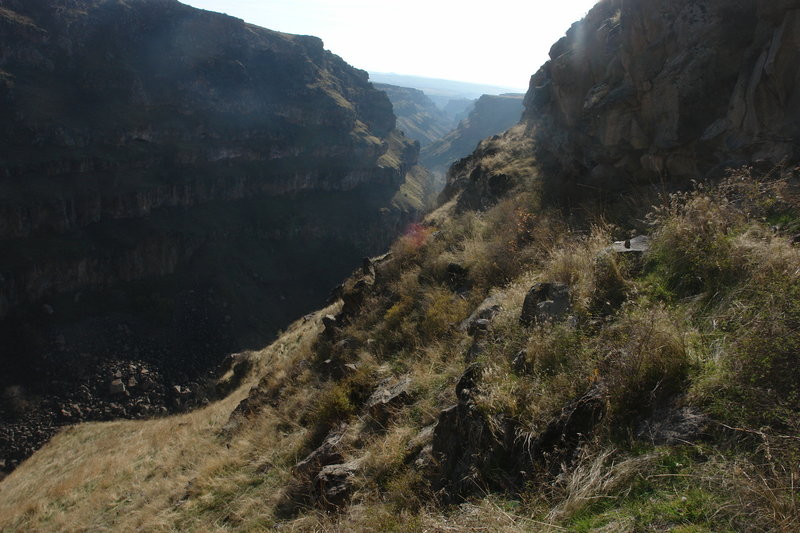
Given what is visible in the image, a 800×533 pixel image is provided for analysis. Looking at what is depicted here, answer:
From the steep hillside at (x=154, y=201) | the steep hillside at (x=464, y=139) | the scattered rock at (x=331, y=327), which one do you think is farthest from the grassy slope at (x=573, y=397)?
the steep hillside at (x=464, y=139)

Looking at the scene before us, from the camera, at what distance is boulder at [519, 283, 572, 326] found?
5.01 m

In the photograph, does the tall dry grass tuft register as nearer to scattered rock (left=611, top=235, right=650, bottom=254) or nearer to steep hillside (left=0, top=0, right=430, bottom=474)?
scattered rock (left=611, top=235, right=650, bottom=254)

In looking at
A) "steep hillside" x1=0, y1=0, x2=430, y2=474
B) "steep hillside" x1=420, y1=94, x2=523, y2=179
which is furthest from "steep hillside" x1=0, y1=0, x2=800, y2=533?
"steep hillside" x1=420, y1=94, x2=523, y2=179

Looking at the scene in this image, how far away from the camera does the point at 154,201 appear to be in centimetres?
5700

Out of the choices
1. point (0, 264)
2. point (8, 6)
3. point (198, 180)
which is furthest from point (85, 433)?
point (8, 6)

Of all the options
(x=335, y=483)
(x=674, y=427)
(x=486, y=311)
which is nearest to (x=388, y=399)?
(x=335, y=483)

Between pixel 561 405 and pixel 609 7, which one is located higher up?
pixel 609 7

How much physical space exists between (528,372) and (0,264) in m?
53.2

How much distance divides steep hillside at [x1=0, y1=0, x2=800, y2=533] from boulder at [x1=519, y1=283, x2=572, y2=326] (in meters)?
0.03

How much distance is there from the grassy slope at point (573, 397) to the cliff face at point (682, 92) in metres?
1.76

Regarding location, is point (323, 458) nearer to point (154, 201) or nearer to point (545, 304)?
point (545, 304)

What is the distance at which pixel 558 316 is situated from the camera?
194 inches

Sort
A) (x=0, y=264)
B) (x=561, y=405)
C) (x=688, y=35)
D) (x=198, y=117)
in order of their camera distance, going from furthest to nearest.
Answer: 1. (x=198, y=117)
2. (x=0, y=264)
3. (x=688, y=35)
4. (x=561, y=405)

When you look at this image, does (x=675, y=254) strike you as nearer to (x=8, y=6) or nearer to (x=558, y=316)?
(x=558, y=316)
